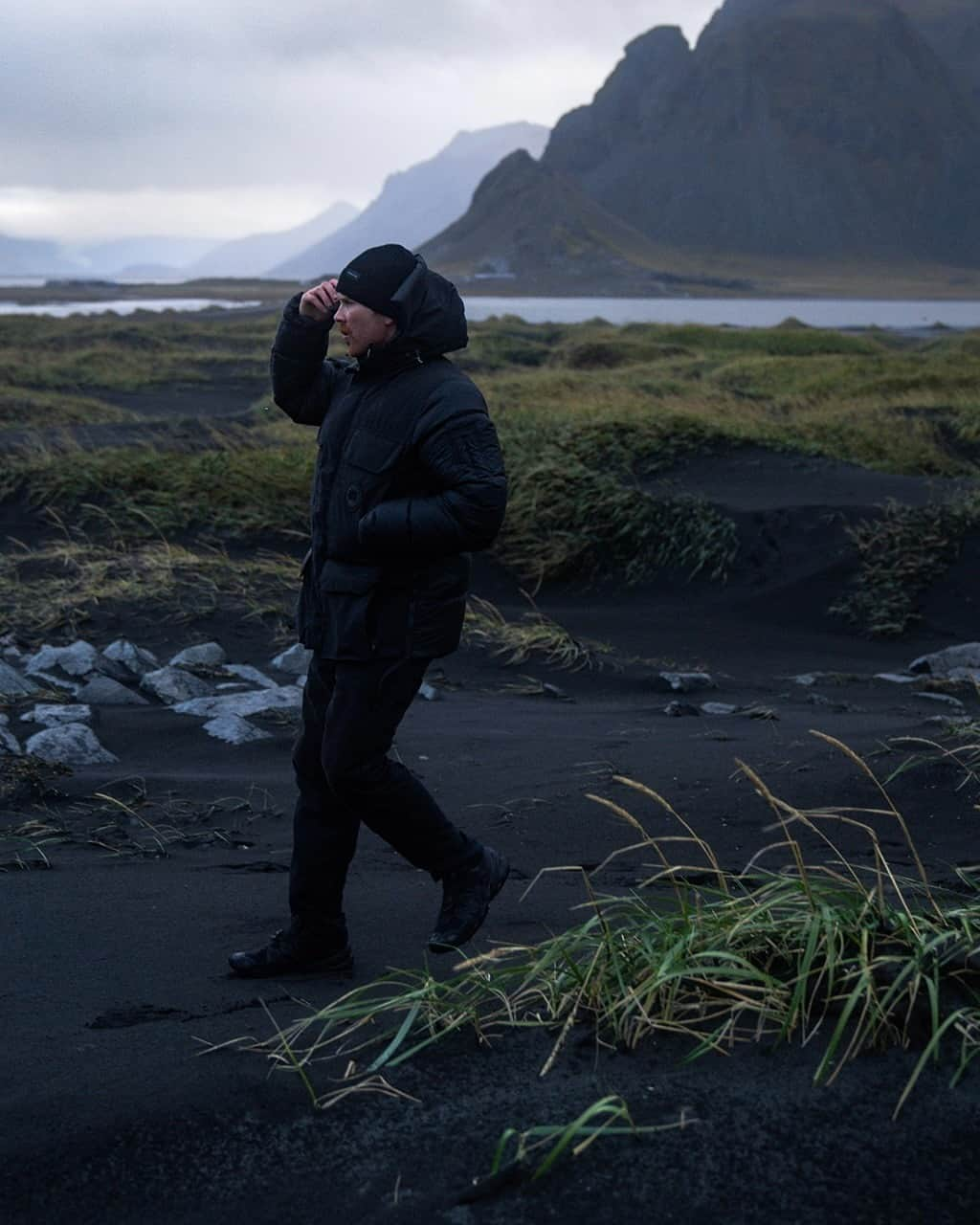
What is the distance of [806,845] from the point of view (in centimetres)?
487

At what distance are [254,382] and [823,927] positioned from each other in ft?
89.6

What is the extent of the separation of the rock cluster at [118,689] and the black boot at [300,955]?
2369 mm

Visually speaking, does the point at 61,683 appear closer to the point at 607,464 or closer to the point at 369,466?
the point at 369,466

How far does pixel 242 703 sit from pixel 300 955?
3.35 metres

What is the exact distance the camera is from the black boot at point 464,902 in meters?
3.79

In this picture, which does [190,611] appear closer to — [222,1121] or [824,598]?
[824,598]

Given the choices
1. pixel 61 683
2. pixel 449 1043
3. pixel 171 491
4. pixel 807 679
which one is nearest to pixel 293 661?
pixel 61 683

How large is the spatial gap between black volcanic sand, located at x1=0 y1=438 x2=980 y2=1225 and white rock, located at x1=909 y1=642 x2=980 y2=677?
2.85ft

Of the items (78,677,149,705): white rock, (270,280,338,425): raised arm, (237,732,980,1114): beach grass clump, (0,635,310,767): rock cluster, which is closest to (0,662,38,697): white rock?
(0,635,310,767): rock cluster

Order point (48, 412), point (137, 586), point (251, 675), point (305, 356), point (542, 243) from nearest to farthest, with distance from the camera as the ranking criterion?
Result: point (305, 356)
point (251, 675)
point (137, 586)
point (48, 412)
point (542, 243)

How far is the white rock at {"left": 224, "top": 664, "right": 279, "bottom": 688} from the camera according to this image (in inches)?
300

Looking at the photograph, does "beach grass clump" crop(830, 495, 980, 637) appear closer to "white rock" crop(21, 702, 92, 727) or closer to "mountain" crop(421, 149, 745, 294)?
"white rock" crop(21, 702, 92, 727)

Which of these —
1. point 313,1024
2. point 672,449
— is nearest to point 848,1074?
point 313,1024

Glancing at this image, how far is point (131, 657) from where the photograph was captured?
7.81 metres
